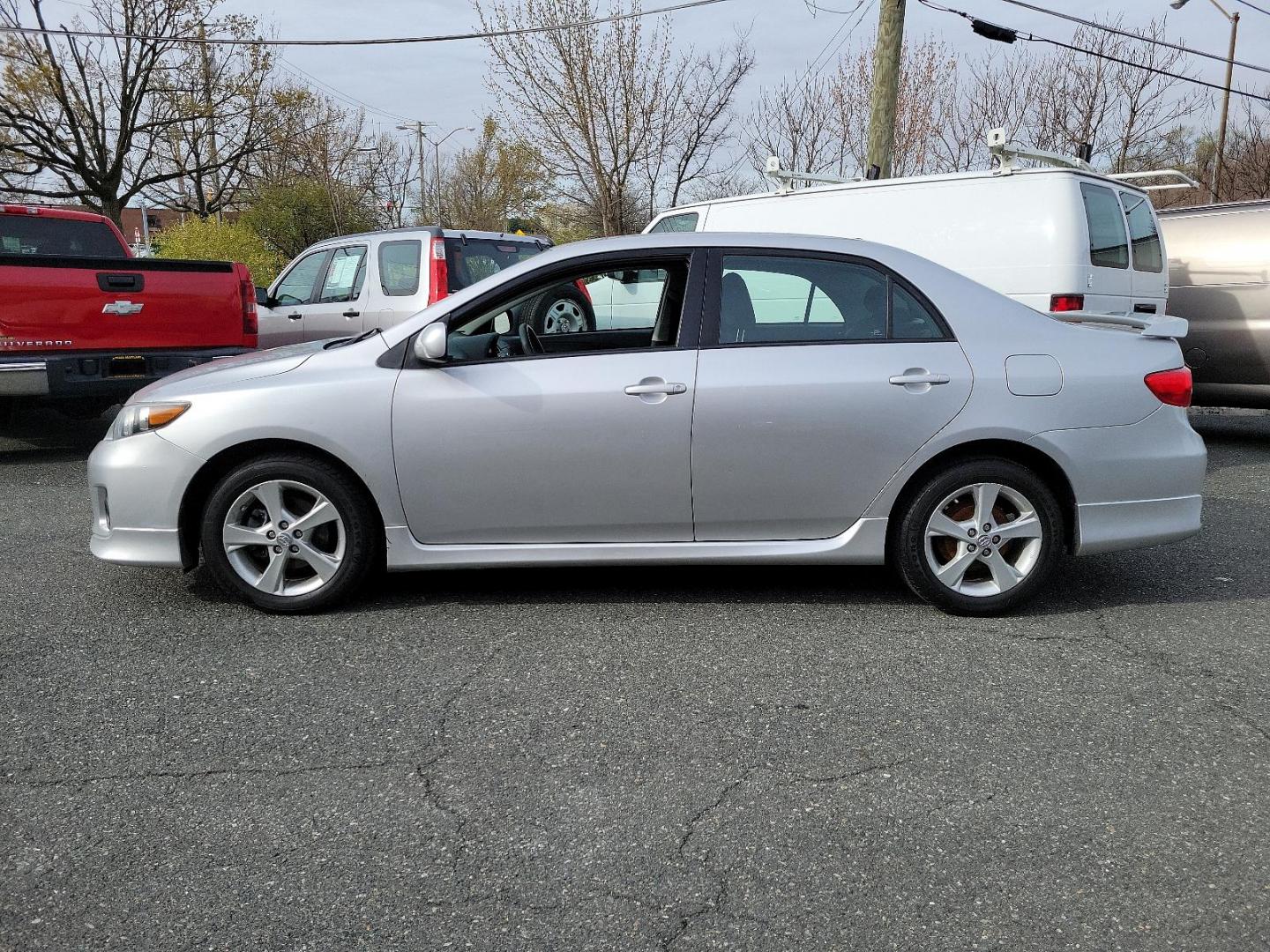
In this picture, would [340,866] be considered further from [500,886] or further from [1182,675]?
[1182,675]

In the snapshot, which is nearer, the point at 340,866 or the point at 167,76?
the point at 340,866

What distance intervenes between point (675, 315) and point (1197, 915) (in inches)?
118

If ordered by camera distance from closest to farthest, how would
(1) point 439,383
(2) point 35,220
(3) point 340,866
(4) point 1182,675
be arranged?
(3) point 340,866, (4) point 1182,675, (1) point 439,383, (2) point 35,220

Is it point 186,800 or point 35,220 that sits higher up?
point 35,220

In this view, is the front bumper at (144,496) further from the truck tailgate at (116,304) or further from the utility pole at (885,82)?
the utility pole at (885,82)

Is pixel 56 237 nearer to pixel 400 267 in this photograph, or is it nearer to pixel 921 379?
pixel 400 267

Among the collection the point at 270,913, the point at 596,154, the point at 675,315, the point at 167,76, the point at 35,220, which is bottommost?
the point at 270,913

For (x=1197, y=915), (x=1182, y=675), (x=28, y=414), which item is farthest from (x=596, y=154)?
(x=1197, y=915)

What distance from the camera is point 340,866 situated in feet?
8.78

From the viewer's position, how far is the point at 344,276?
35.9 ft

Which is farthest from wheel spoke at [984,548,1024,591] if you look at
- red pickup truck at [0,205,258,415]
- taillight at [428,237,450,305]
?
taillight at [428,237,450,305]

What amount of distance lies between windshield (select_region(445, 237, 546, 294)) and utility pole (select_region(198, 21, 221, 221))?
60.9 ft

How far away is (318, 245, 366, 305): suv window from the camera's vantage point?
1080 cm

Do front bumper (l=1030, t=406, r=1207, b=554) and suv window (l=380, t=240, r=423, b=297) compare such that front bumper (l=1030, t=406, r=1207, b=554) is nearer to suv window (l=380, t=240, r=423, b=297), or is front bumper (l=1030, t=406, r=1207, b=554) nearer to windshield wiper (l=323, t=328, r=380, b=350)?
windshield wiper (l=323, t=328, r=380, b=350)
